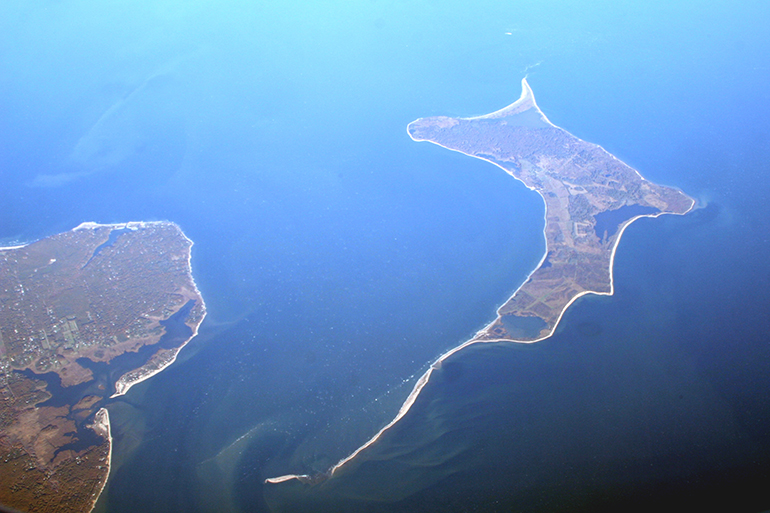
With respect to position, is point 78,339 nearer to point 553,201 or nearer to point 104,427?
point 104,427

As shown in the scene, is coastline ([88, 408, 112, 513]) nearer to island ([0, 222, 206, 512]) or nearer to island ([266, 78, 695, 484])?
island ([0, 222, 206, 512])

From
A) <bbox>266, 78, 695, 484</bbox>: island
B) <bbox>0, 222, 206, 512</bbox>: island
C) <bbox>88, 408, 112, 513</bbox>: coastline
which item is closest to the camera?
<bbox>0, 222, 206, 512</bbox>: island

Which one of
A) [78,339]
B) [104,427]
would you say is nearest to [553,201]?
[104,427]

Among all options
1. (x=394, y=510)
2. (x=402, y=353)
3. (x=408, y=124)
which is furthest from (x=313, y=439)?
(x=408, y=124)

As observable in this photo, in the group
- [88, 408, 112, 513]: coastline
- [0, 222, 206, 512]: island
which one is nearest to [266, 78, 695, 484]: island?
[88, 408, 112, 513]: coastline

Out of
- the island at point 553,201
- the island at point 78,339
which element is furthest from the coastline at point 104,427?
the island at point 553,201

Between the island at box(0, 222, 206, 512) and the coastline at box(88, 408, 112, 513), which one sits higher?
the island at box(0, 222, 206, 512)
